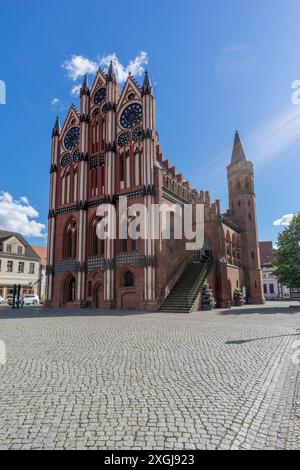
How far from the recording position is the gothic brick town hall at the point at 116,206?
84.2 ft

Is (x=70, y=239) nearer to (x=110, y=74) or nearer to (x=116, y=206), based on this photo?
(x=116, y=206)

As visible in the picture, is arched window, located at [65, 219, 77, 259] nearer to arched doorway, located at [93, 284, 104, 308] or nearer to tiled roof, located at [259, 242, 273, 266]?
arched doorway, located at [93, 284, 104, 308]

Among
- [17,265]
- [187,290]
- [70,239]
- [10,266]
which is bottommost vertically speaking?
[187,290]

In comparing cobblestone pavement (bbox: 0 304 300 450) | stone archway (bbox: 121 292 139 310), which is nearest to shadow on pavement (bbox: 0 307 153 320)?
stone archway (bbox: 121 292 139 310)

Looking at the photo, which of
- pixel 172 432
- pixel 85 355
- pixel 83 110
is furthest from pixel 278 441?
pixel 83 110

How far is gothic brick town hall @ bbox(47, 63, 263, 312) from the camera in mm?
25656

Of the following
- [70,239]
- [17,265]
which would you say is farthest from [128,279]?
[17,265]

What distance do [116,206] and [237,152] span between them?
24619 mm

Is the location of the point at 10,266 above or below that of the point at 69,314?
above

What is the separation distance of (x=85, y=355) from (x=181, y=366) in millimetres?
2602

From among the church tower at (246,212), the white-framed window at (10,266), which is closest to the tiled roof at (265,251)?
the church tower at (246,212)

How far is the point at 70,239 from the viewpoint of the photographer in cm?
3234

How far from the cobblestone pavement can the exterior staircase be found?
13.9 metres
